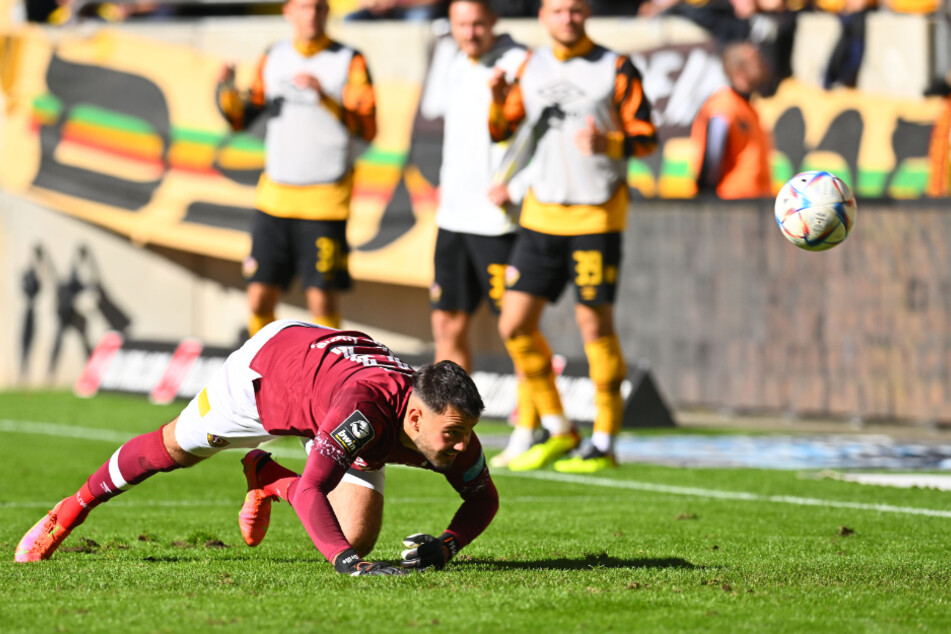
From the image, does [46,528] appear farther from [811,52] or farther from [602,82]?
[811,52]

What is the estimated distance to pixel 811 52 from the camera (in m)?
14.4

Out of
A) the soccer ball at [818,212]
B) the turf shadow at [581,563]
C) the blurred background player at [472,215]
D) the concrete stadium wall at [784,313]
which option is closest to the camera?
the turf shadow at [581,563]

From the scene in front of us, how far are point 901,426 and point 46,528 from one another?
7.94 meters

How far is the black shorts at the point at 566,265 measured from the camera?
891 centimetres

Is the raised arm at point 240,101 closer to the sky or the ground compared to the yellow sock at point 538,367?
closer to the sky

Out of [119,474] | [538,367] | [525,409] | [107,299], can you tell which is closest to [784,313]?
[525,409]

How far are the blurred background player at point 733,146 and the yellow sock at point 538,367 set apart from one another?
4.33m

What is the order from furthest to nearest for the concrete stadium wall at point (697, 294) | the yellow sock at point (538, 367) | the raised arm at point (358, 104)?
the concrete stadium wall at point (697, 294)
the raised arm at point (358, 104)
the yellow sock at point (538, 367)

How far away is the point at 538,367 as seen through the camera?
30.4ft

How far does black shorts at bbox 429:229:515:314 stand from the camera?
958 centimetres

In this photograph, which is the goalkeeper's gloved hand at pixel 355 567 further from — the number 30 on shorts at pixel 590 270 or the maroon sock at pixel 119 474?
the number 30 on shorts at pixel 590 270

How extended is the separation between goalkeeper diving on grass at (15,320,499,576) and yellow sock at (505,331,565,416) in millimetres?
3600

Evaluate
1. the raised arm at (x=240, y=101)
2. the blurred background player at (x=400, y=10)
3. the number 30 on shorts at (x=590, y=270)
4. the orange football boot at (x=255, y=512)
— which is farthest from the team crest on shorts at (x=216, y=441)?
the blurred background player at (x=400, y=10)

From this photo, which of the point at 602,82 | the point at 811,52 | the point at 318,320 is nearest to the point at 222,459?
the point at 318,320
